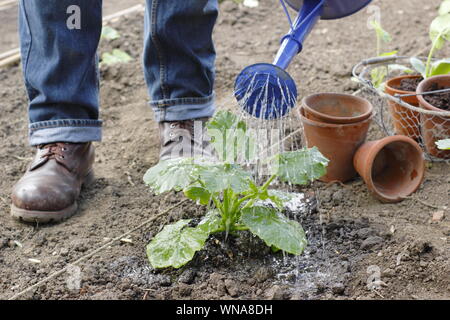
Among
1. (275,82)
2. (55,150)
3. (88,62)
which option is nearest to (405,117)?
(275,82)

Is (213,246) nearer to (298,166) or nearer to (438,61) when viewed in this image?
(298,166)

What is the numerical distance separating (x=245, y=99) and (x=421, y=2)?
2.80m

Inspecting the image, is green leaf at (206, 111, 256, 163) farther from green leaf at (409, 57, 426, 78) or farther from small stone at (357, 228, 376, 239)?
green leaf at (409, 57, 426, 78)

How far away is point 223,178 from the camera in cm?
137

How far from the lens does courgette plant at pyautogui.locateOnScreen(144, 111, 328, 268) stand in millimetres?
1405

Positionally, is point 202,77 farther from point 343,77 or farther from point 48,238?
point 343,77

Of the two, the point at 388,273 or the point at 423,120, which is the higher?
the point at 423,120

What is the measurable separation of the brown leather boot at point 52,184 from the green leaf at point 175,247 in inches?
18.5

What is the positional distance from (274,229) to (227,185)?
0.63ft

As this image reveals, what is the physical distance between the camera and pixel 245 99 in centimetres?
155

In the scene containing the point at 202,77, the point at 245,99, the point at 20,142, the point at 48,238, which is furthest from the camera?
the point at 20,142

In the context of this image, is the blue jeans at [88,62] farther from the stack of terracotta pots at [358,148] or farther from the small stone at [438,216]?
the small stone at [438,216]

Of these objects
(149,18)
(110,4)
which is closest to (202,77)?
(149,18)

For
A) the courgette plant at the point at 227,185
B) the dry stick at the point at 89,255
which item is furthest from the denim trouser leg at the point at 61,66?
the courgette plant at the point at 227,185
